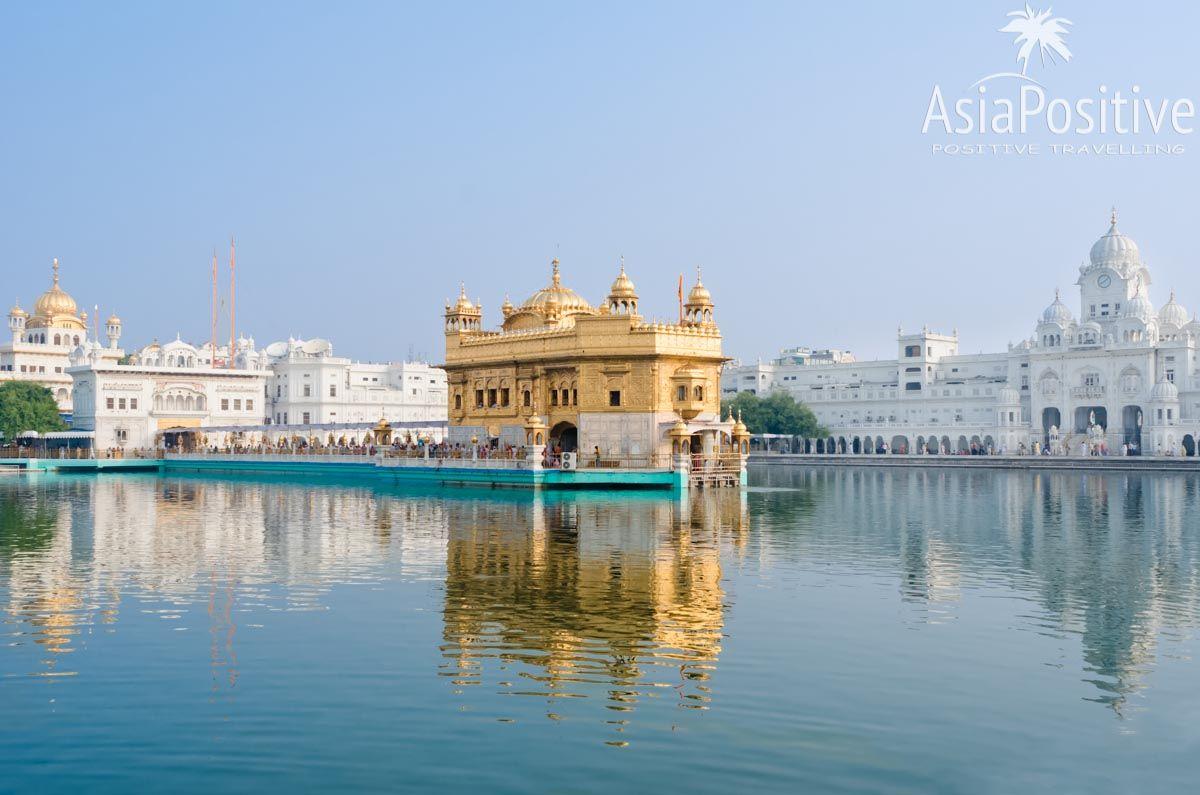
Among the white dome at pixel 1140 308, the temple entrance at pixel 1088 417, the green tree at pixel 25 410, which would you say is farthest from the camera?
the white dome at pixel 1140 308

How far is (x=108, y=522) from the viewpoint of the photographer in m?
31.3

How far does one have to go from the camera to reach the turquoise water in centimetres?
960

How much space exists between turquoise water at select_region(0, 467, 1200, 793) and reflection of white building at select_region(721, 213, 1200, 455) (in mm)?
68750

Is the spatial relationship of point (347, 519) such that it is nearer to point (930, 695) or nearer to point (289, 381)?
point (930, 695)

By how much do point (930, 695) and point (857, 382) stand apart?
103m

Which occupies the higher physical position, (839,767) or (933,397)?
(933,397)

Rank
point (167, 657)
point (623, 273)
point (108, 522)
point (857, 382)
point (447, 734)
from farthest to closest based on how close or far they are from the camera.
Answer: point (857, 382) < point (623, 273) < point (108, 522) < point (167, 657) < point (447, 734)

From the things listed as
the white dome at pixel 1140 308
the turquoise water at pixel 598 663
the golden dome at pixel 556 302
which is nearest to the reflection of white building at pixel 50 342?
the golden dome at pixel 556 302

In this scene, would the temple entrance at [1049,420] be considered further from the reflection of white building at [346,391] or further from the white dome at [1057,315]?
the reflection of white building at [346,391]

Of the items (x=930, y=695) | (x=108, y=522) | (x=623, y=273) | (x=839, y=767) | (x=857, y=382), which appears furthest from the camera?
(x=857, y=382)

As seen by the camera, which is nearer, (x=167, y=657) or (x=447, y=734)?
(x=447, y=734)

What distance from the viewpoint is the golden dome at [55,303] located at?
329 feet

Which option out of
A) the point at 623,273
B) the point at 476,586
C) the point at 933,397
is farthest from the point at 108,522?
the point at 933,397

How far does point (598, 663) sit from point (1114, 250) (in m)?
103
